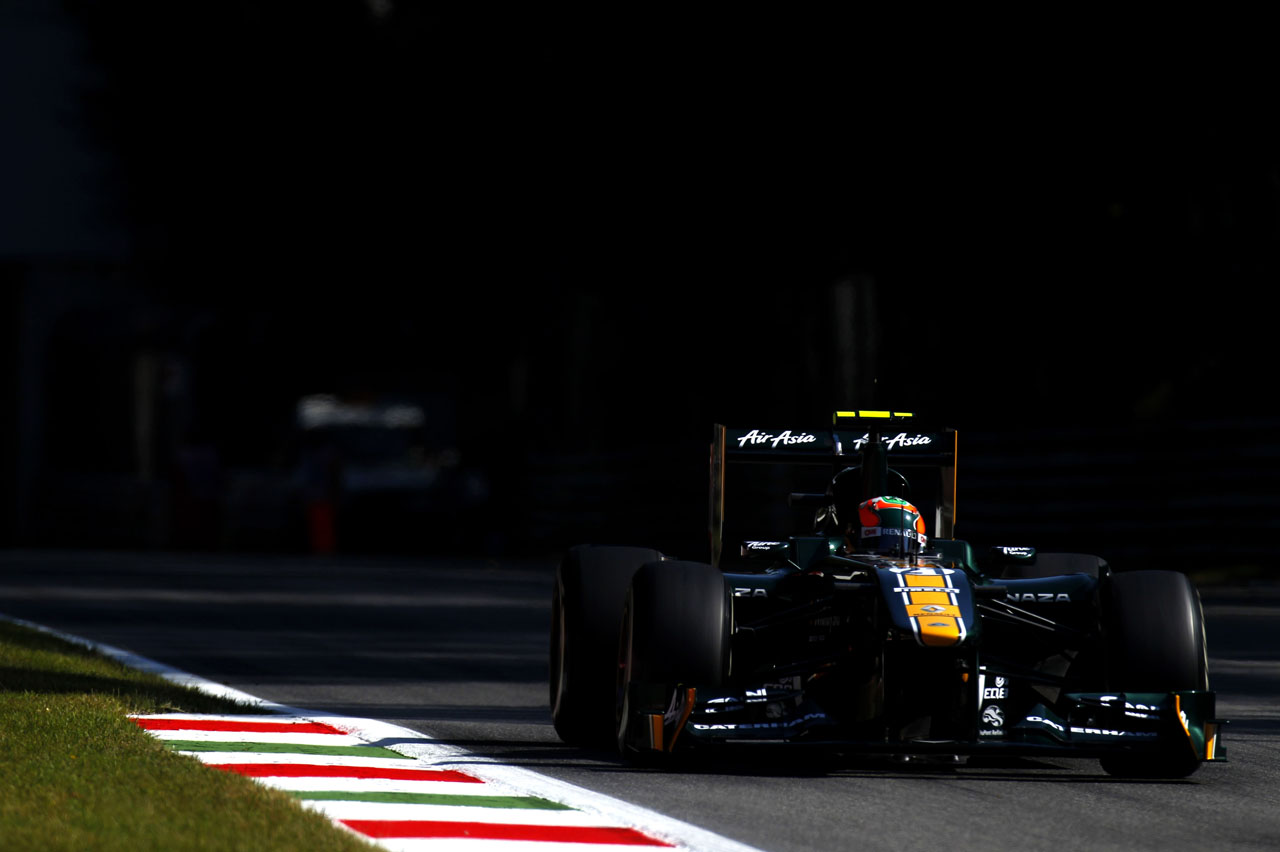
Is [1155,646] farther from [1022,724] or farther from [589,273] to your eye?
[589,273]

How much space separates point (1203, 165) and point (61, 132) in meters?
19.7

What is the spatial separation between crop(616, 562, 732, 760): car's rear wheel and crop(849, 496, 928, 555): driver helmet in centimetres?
93

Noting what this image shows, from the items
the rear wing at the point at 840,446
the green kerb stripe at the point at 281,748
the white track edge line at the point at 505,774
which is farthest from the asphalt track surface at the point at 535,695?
the rear wing at the point at 840,446

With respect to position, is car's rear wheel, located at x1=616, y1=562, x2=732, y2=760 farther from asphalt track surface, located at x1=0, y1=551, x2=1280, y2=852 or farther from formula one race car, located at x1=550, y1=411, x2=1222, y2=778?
asphalt track surface, located at x1=0, y1=551, x2=1280, y2=852

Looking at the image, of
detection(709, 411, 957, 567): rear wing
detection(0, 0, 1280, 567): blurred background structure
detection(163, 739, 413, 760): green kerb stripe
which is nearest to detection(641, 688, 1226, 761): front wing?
detection(163, 739, 413, 760): green kerb stripe

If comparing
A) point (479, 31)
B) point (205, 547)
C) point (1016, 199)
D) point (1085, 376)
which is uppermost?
point (479, 31)

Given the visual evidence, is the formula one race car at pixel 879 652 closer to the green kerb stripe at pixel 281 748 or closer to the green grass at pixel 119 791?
the green kerb stripe at pixel 281 748

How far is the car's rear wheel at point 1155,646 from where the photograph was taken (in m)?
9.05

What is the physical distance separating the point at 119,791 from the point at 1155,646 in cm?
370

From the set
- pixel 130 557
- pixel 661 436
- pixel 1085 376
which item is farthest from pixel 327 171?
pixel 1085 376

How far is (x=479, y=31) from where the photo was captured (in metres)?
34.0

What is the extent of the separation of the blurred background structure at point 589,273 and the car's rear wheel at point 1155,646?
453 inches

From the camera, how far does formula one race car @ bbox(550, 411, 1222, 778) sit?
28.6ft

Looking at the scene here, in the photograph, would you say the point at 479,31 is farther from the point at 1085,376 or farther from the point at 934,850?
the point at 934,850
